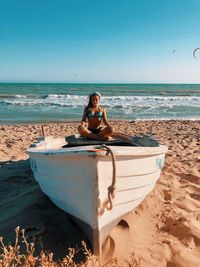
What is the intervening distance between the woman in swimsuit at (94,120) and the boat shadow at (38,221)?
129cm

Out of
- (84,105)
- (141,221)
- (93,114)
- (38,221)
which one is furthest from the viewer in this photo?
(84,105)

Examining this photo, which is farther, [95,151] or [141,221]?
Answer: [141,221]

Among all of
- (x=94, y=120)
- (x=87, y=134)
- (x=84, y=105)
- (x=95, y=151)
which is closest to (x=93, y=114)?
(x=94, y=120)

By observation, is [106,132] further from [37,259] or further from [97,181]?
[37,259]

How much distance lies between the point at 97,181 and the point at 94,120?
2.48 m

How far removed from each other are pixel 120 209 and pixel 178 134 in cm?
812

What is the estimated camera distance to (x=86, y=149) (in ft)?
10.1

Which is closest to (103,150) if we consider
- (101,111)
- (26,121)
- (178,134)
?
(101,111)

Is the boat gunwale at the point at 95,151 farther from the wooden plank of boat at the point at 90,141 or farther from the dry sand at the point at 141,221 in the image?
the wooden plank of boat at the point at 90,141

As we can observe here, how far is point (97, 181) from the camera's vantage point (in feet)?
10.1

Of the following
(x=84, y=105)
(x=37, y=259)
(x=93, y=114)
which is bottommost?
(x=84, y=105)

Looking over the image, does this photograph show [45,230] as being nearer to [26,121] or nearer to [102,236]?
[102,236]

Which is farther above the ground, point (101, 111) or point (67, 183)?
point (101, 111)

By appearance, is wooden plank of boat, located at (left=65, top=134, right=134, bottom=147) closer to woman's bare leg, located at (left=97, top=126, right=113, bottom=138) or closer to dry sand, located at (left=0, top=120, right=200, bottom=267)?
woman's bare leg, located at (left=97, top=126, right=113, bottom=138)
